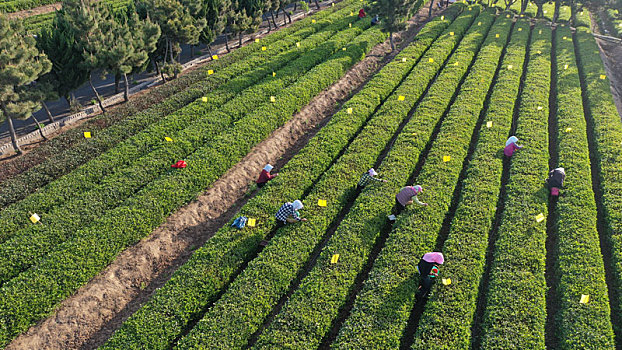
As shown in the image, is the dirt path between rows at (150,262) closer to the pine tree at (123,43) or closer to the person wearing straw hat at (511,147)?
the person wearing straw hat at (511,147)

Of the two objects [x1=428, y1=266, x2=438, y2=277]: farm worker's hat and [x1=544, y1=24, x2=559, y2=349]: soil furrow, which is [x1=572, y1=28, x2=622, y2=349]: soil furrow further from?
[x1=428, y1=266, x2=438, y2=277]: farm worker's hat

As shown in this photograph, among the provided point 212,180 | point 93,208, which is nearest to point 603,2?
point 212,180

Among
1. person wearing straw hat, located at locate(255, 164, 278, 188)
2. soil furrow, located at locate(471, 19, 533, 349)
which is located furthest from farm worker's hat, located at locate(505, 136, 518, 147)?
person wearing straw hat, located at locate(255, 164, 278, 188)

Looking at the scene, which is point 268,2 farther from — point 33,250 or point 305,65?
point 33,250

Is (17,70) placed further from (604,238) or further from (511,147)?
(604,238)

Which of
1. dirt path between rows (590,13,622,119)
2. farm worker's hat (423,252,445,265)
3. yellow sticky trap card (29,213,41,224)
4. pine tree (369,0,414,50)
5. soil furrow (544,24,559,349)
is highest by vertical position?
pine tree (369,0,414,50)

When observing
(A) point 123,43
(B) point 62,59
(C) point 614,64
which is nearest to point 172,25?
(A) point 123,43
